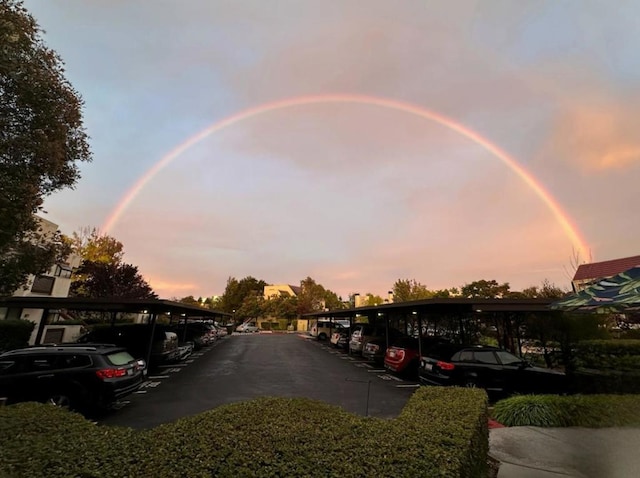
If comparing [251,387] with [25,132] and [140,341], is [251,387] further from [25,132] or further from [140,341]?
[25,132]

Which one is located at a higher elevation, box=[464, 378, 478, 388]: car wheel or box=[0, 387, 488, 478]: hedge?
box=[0, 387, 488, 478]: hedge

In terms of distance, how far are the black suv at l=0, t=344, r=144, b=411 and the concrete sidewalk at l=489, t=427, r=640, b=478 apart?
816 cm

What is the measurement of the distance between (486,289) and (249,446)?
1553 inches

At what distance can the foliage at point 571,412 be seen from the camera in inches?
277

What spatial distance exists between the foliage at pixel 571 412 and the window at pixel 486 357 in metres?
2.10

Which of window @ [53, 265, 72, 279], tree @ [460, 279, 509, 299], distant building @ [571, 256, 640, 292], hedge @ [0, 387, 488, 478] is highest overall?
distant building @ [571, 256, 640, 292]

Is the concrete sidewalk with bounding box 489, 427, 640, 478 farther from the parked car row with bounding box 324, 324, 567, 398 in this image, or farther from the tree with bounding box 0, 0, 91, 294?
the tree with bounding box 0, 0, 91, 294

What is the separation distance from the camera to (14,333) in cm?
1582

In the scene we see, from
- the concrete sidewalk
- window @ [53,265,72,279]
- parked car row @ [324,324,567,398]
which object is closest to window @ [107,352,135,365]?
the concrete sidewalk

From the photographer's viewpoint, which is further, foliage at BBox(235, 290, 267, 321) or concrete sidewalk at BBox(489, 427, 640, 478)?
foliage at BBox(235, 290, 267, 321)

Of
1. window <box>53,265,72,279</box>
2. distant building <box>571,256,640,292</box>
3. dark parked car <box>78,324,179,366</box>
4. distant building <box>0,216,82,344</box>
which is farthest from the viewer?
distant building <box>571,256,640,292</box>

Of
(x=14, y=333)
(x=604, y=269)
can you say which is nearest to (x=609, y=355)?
(x=14, y=333)

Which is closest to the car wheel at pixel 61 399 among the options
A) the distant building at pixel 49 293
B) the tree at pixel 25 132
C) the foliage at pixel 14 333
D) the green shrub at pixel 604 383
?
the tree at pixel 25 132

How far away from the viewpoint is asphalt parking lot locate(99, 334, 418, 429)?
8.13m
